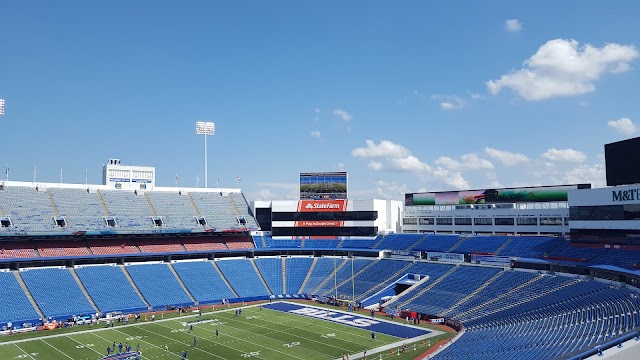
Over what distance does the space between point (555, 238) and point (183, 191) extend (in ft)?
183

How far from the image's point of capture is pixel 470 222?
74688 mm

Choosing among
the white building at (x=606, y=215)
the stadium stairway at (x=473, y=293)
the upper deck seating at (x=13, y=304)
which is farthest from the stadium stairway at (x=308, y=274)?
the white building at (x=606, y=215)

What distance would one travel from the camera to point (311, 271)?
249 ft

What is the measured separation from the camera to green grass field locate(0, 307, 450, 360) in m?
43.6

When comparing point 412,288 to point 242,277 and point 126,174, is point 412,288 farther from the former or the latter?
point 126,174

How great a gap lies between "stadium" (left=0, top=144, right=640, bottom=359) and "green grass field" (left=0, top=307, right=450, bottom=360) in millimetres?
290

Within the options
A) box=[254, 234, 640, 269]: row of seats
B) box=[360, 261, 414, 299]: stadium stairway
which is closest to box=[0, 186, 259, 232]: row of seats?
box=[254, 234, 640, 269]: row of seats

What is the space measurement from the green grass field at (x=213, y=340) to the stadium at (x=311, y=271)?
290 mm

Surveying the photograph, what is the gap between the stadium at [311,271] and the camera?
44.7 metres

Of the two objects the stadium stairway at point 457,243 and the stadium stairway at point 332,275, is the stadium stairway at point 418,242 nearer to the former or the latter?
the stadium stairway at point 457,243

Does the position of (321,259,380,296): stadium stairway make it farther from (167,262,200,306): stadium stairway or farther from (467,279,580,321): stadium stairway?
(467,279,580,321): stadium stairway

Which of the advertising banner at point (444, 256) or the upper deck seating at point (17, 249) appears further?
the advertising banner at point (444, 256)

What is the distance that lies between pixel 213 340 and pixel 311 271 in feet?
96.0

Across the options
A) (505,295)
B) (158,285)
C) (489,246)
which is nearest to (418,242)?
(489,246)
